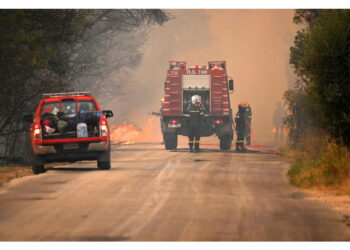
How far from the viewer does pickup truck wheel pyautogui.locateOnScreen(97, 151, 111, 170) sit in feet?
67.2

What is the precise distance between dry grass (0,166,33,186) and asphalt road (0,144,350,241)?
0.46 m

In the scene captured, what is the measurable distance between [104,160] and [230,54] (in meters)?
75.3

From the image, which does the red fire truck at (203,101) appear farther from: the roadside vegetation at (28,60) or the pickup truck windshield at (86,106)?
the pickup truck windshield at (86,106)

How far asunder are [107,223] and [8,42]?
11440mm

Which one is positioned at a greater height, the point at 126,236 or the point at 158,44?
the point at 158,44

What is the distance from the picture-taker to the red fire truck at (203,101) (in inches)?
1303

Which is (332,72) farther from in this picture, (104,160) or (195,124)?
(195,124)

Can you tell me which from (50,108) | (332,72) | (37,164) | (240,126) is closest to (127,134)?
(240,126)

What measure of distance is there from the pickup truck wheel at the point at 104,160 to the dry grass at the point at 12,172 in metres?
1.59

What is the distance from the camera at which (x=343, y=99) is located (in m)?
17.4

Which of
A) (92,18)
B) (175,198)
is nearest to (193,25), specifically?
(92,18)

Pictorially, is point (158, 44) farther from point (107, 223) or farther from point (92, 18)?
point (107, 223)

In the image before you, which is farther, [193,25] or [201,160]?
[193,25]

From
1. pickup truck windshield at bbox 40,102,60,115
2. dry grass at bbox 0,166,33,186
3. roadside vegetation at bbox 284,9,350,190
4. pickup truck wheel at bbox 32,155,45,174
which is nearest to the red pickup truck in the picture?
pickup truck wheel at bbox 32,155,45,174
